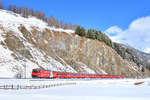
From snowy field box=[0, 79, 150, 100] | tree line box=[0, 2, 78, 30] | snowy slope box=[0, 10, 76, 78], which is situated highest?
tree line box=[0, 2, 78, 30]

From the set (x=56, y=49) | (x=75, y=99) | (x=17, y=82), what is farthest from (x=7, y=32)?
(x=75, y=99)

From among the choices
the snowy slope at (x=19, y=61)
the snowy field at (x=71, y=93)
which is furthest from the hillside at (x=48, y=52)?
the snowy field at (x=71, y=93)

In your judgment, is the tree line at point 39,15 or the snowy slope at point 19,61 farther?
the tree line at point 39,15

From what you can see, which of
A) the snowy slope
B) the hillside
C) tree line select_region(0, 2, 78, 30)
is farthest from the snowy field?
tree line select_region(0, 2, 78, 30)

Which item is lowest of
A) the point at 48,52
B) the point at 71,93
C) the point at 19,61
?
the point at 71,93

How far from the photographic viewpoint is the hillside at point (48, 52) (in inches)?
2898

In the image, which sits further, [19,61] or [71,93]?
[19,61]

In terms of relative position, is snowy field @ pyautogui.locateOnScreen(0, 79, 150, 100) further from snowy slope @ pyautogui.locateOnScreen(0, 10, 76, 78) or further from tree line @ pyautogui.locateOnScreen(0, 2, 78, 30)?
tree line @ pyautogui.locateOnScreen(0, 2, 78, 30)

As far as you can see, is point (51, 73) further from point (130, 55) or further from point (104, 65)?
point (130, 55)

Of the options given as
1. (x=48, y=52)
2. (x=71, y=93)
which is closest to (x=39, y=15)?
(x=48, y=52)

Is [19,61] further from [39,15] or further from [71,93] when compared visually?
[39,15]

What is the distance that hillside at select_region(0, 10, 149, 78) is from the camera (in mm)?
73606

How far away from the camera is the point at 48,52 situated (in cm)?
9469

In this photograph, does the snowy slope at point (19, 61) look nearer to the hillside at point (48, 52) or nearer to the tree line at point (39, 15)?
the hillside at point (48, 52)
